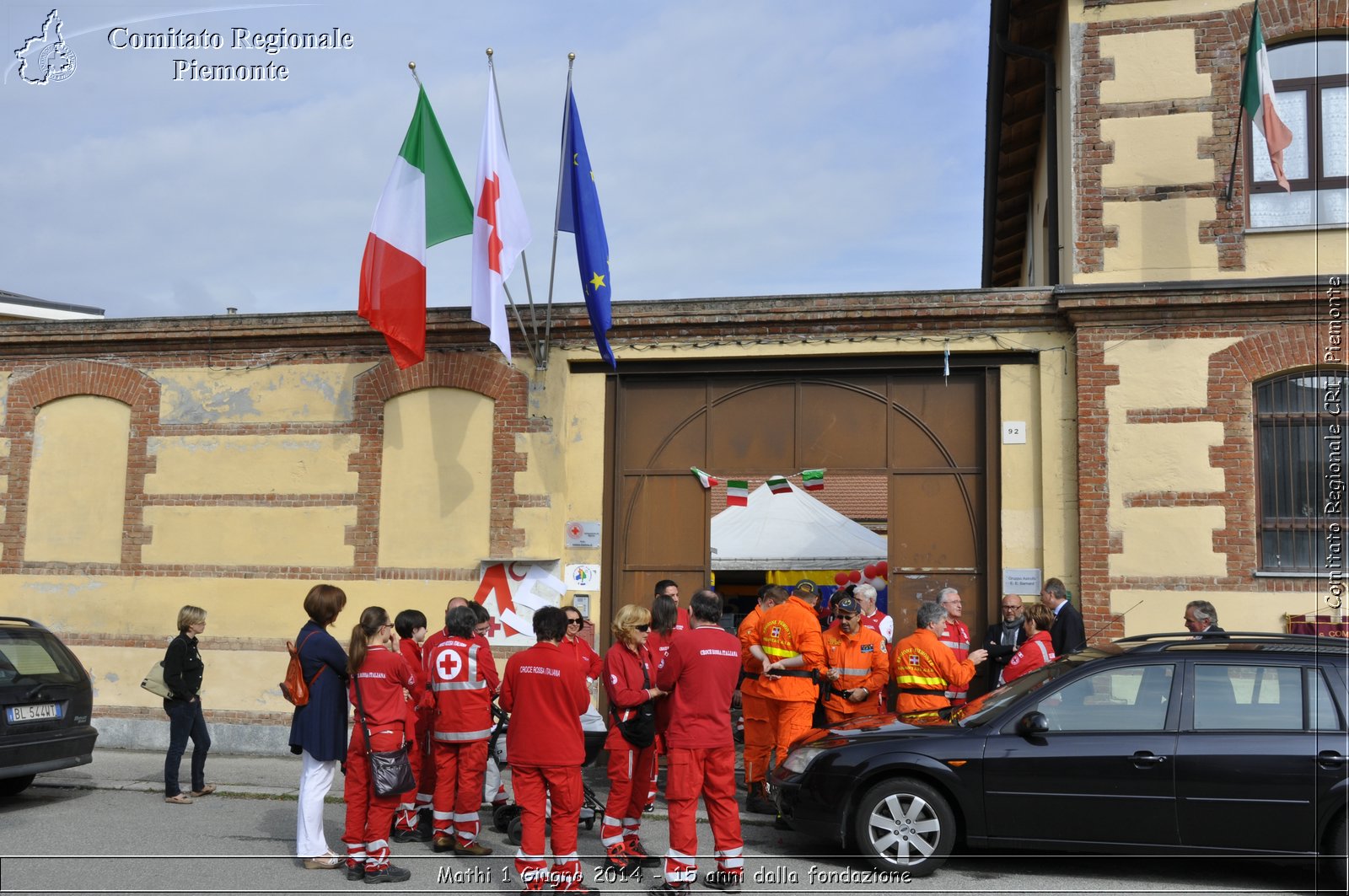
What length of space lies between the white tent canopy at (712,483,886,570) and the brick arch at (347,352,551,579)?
2403 millimetres

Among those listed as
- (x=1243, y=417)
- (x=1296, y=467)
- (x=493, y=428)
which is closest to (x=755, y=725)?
(x=493, y=428)

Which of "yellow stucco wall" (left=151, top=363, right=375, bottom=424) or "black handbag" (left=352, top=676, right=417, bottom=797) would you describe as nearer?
"black handbag" (left=352, top=676, right=417, bottom=797)

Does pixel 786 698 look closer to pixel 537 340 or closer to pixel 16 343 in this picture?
pixel 537 340

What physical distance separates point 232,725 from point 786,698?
6.71 m

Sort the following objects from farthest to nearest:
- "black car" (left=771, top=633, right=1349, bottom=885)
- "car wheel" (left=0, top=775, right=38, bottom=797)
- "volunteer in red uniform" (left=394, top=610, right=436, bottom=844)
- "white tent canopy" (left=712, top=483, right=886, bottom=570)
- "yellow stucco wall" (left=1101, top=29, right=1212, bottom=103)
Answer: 1. "white tent canopy" (left=712, top=483, right=886, bottom=570)
2. "yellow stucco wall" (left=1101, top=29, right=1212, bottom=103)
3. "car wheel" (left=0, top=775, right=38, bottom=797)
4. "volunteer in red uniform" (left=394, top=610, right=436, bottom=844)
5. "black car" (left=771, top=633, right=1349, bottom=885)

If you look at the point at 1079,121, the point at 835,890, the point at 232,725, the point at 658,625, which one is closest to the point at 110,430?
the point at 232,725

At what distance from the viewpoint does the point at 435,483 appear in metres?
12.7

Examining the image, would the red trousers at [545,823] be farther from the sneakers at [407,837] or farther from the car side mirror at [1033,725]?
the car side mirror at [1033,725]

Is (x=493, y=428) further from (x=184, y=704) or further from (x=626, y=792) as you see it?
(x=626, y=792)

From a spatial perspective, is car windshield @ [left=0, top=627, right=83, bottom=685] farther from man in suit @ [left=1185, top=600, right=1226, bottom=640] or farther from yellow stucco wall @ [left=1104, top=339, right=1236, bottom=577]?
man in suit @ [left=1185, top=600, right=1226, bottom=640]

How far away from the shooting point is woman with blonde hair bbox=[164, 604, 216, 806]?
10.2 meters

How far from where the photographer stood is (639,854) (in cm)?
805

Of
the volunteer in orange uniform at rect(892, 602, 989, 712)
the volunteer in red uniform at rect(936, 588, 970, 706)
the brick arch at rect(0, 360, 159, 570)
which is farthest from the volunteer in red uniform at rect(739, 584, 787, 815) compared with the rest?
the brick arch at rect(0, 360, 159, 570)

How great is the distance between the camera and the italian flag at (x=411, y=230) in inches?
470
